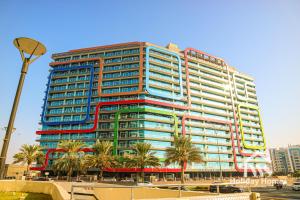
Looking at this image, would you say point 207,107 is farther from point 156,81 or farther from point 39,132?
point 39,132

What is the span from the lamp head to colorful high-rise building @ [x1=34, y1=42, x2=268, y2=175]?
54.6m

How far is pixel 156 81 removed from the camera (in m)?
70.4

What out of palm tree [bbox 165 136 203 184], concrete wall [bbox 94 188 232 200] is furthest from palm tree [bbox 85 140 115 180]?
concrete wall [bbox 94 188 232 200]

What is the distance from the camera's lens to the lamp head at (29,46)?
6.97 metres

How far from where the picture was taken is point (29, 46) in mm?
7176

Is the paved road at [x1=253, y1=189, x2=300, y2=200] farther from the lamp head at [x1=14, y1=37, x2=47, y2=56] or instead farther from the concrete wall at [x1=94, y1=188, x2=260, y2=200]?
the lamp head at [x1=14, y1=37, x2=47, y2=56]

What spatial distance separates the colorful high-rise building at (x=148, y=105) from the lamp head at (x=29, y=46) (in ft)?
179

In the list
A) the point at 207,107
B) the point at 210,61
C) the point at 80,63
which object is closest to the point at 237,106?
the point at 207,107

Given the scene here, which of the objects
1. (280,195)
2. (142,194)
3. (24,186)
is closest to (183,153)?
(280,195)

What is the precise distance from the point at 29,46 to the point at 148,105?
2308 inches

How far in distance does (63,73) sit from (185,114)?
48117 millimetres

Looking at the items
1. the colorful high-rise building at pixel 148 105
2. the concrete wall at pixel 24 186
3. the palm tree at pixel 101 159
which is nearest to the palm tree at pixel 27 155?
the colorful high-rise building at pixel 148 105

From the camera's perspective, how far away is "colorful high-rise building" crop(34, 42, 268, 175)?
6412 centimetres

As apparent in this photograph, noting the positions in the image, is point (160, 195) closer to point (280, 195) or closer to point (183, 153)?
point (280, 195)
